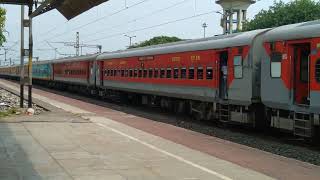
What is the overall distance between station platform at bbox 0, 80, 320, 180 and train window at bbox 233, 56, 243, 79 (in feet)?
7.52

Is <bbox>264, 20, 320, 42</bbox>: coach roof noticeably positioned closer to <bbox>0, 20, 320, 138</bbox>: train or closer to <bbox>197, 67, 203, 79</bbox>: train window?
<bbox>0, 20, 320, 138</bbox>: train

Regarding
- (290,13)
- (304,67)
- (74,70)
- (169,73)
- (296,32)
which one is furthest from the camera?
(290,13)

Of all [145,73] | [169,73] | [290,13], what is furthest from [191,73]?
[290,13]

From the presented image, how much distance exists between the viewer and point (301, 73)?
14.8 m

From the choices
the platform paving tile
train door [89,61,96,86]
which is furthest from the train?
train door [89,61,96,86]

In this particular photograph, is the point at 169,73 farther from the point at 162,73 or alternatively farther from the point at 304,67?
the point at 304,67

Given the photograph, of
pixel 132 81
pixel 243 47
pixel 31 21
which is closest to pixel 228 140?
pixel 243 47

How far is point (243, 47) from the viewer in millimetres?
17328

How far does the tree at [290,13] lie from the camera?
1909 inches

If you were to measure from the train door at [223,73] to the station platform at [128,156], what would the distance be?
224cm

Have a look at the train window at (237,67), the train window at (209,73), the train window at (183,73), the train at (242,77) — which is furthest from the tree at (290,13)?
the train window at (237,67)

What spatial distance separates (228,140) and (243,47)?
3.10m

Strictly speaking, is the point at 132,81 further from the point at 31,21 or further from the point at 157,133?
the point at 157,133

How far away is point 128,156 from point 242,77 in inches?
262
